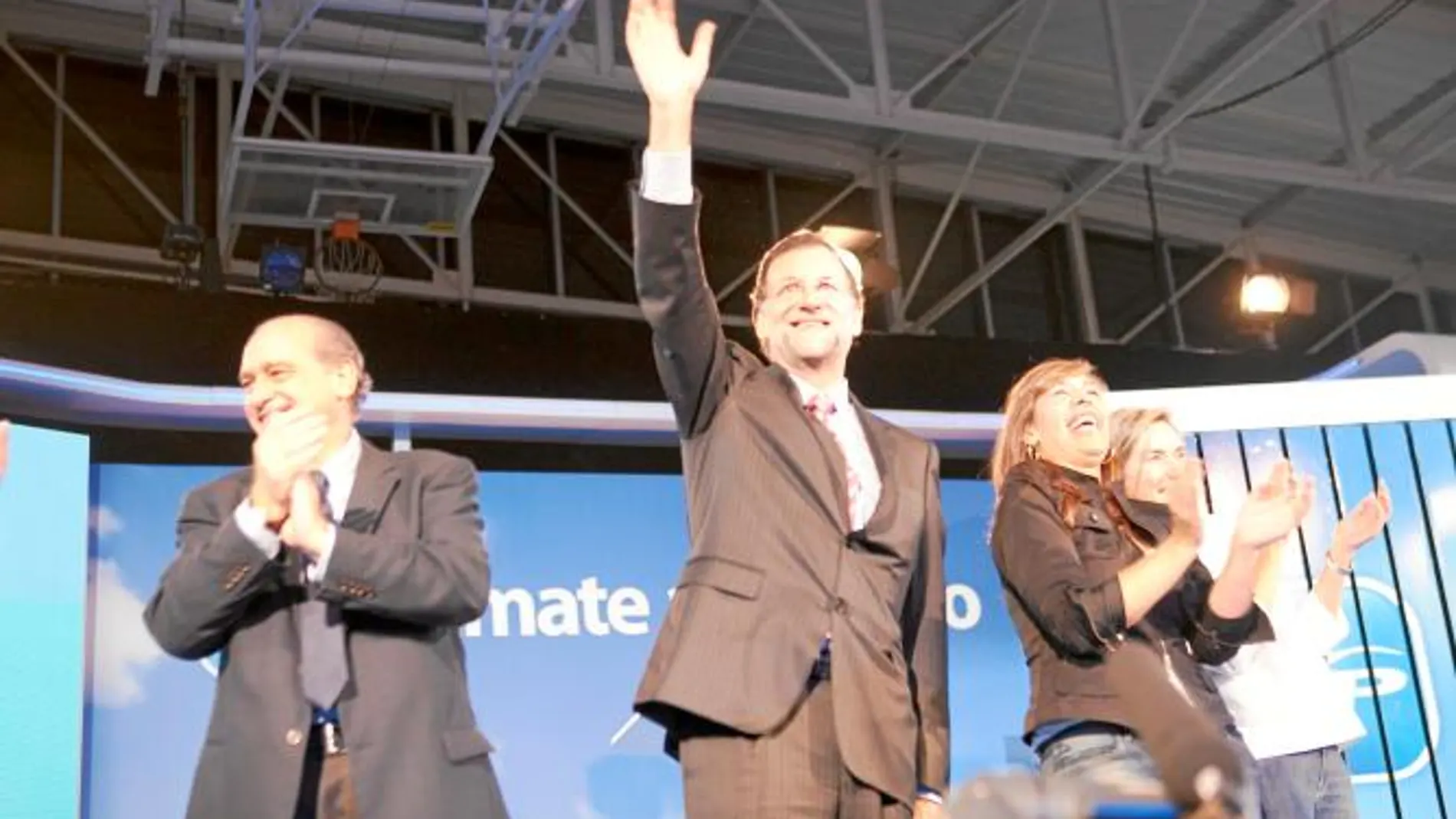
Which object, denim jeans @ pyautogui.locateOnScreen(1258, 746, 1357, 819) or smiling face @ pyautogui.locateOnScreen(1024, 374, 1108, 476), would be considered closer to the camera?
smiling face @ pyautogui.locateOnScreen(1024, 374, 1108, 476)

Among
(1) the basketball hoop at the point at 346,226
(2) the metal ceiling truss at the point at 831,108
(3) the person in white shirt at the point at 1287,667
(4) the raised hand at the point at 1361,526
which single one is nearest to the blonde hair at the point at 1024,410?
(3) the person in white shirt at the point at 1287,667

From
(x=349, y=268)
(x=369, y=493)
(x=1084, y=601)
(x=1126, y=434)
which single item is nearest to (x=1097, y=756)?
(x=1084, y=601)

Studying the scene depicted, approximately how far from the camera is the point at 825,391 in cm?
236

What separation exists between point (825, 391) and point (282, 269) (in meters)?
→ 6.06

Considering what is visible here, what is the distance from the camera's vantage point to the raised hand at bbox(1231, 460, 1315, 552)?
247 cm

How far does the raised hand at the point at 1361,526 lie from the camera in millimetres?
3131

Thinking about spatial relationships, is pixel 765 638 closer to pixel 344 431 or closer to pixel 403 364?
pixel 344 431

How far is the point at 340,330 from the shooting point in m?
2.22

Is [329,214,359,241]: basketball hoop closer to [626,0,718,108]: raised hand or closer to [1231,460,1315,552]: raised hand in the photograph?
[626,0,718,108]: raised hand

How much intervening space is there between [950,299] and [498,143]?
3.09 metres

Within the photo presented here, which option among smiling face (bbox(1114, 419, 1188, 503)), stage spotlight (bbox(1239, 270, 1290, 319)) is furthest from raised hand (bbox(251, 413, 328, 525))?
stage spotlight (bbox(1239, 270, 1290, 319))

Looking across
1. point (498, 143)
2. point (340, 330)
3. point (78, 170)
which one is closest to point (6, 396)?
point (340, 330)

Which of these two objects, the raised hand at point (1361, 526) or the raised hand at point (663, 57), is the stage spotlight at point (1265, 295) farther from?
the raised hand at point (663, 57)

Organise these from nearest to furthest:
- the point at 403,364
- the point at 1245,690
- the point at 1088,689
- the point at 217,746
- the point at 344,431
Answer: the point at 217,746 → the point at 344,431 → the point at 1088,689 → the point at 1245,690 → the point at 403,364
